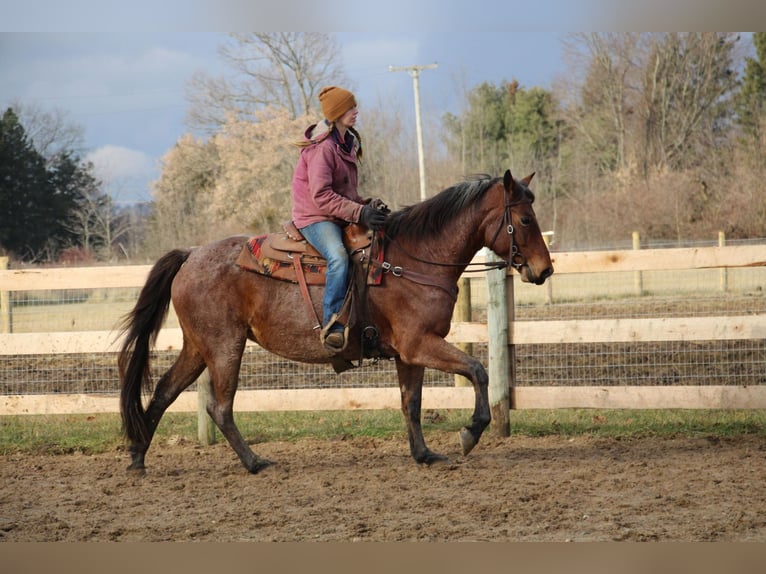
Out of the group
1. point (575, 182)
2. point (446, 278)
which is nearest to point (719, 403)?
point (446, 278)

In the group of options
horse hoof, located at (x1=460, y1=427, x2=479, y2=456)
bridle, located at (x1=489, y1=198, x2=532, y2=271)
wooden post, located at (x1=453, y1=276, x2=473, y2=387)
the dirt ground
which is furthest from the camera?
wooden post, located at (x1=453, y1=276, x2=473, y2=387)

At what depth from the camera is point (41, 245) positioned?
1233 inches

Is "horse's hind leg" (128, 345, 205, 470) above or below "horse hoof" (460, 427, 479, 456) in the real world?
above

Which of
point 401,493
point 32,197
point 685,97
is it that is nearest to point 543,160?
point 685,97

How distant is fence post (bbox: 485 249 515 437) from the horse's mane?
1099mm

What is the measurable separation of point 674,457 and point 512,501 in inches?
69.4

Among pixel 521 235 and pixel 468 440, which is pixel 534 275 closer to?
pixel 521 235

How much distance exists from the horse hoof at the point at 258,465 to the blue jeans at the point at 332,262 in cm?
114

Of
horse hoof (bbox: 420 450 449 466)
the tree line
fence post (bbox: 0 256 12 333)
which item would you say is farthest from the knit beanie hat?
the tree line

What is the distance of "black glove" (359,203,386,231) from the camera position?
5.76 m

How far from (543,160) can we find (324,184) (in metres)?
34.5

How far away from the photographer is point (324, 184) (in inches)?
227

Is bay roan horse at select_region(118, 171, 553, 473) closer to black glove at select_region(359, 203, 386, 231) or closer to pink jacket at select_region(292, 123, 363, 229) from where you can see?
black glove at select_region(359, 203, 386, 231)

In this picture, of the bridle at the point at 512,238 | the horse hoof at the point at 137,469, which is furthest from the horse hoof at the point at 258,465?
the bridle at the point at 512,238
